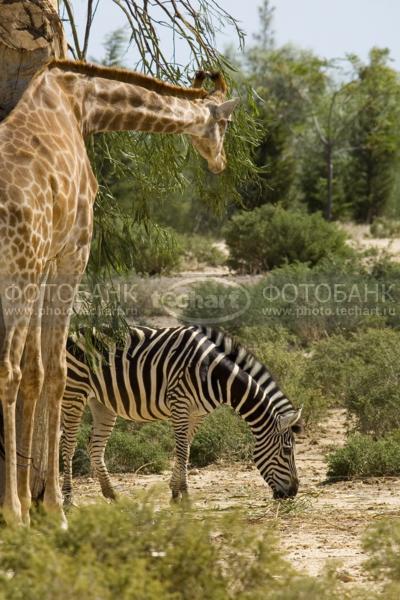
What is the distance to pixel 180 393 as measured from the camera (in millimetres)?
10180

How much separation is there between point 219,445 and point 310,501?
2.65 m

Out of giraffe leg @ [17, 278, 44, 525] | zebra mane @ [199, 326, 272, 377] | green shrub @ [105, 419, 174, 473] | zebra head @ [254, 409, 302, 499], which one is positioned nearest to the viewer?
giraffe leg @ [17, 278, 44, 525]

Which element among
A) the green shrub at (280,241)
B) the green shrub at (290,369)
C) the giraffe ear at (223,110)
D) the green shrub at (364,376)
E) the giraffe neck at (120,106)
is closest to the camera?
the giraffe neck at (120,106)

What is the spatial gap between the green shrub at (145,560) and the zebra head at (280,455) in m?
4.62

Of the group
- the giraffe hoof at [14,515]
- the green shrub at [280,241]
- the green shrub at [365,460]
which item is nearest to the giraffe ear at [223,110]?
the giraffe hoof at [14,515]

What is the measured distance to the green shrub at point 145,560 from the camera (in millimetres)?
4137

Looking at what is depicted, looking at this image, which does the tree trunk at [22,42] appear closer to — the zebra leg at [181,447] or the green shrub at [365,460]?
the zebra leg at [181,447]

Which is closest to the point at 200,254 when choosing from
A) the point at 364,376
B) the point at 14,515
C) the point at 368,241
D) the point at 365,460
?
the point at 368,241

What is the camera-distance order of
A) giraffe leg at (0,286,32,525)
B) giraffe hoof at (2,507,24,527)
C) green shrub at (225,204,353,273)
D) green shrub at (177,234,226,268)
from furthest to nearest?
green shrub at (177,234,226,268)
green shrub at (225,204,353,273)
giraffe leg at (0,286,32,525)
giraffe hoof at (2,507,24,527)

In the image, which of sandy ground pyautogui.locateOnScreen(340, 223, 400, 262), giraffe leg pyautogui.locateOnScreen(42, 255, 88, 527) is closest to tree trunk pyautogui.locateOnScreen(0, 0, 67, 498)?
giraffe leg pyautogui.locateOnScreen(42, 255, 88, 527)

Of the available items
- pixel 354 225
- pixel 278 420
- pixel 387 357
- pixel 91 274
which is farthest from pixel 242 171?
pixel 354 225

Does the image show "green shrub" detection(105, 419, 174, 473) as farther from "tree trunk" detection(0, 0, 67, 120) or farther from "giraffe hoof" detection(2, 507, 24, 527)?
"giraffe hoof" detection(2, 507, 24, 527)

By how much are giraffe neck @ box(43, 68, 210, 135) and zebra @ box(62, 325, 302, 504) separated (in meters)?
2.96

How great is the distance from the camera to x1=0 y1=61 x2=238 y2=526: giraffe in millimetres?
5535
